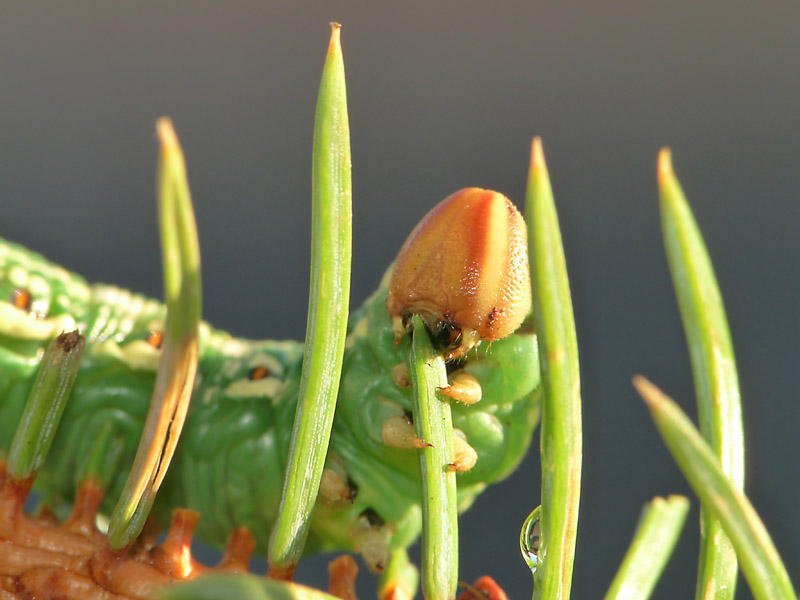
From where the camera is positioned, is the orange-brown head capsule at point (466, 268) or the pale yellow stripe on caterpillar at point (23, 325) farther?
the pale yellow stripe on caterpillar at point (23, 325)

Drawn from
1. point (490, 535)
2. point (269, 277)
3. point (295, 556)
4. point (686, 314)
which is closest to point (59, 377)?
point (295, 556)

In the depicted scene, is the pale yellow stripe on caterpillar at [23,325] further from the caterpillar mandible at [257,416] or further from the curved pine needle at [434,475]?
the curved pine needle at [434,475]

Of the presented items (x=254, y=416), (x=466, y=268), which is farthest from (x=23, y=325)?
(x=466, y=268)

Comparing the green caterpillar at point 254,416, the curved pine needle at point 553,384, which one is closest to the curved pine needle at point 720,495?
the curved pine needle at point 553,384

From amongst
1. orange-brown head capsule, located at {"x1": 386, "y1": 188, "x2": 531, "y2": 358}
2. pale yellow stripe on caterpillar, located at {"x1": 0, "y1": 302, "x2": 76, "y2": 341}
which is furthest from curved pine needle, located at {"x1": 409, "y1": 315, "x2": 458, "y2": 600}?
pale yellow stripe on caterpillar, located at {"x1": 0, "y1": 302, "x2": 76, "y2": 341}

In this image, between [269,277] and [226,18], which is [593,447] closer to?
[269,277]

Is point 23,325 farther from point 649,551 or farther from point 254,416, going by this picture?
point 649,551
